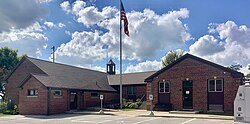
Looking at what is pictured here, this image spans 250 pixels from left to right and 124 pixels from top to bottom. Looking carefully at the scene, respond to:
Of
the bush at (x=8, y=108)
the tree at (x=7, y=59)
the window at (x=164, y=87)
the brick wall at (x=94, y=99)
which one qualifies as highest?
the tree at (x=7, y=59)

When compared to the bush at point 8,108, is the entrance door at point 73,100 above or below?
above

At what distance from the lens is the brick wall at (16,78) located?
36000 millimetres

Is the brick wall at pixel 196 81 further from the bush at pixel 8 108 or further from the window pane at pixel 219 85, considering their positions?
the bush at pixel 8 108

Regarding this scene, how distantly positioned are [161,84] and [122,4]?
10634 mm

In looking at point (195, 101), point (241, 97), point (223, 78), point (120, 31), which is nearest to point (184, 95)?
point (195, 101)

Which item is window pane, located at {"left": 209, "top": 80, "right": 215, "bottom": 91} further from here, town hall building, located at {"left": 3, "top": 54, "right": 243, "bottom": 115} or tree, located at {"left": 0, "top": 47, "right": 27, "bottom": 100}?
tree, located at {"left": 0, "top": 47, "right": 27, "bottom": 100}

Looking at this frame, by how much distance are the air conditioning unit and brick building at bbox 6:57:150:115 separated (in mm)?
21890

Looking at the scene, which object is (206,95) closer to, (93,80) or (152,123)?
(152,123)

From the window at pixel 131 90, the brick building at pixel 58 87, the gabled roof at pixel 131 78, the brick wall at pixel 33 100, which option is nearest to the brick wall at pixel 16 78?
the brick building at pixel 58 87

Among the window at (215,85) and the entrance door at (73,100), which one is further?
the entrance door at (73,100)

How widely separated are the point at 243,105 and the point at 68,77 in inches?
1098

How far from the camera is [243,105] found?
26.0 feet

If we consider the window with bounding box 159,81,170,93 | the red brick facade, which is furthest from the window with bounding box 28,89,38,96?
the window with bounding box 159,81,170,93

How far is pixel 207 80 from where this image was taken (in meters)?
28.4
